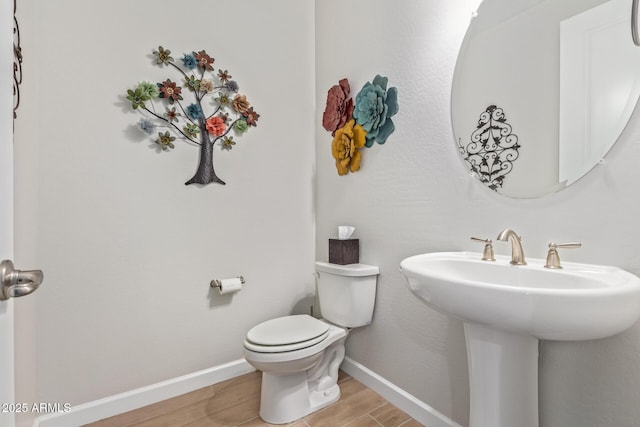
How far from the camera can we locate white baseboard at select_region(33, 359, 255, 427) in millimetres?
1386

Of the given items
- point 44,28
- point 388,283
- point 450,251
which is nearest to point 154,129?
point 44,28

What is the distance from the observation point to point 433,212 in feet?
4.51

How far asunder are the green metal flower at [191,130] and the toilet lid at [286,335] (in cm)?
111

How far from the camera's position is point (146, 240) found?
1.59 m

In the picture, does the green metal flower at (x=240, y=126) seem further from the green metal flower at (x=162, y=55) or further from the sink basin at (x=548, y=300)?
the sink basin at (x=548, y=300)

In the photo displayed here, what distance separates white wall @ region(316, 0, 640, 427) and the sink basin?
147 millimetres

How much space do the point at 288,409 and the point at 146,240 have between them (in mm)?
1116

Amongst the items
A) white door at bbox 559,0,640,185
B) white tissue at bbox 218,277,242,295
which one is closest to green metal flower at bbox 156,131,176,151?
white tissue at bbox 218,277,242,295

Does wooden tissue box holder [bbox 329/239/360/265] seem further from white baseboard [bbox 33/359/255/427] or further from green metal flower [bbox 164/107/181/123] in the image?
green metal flower [bbox 164/107/181/123]

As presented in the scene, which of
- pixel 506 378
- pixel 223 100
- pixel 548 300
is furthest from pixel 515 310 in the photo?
pixel 223 100

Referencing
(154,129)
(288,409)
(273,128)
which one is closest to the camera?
(288,409)

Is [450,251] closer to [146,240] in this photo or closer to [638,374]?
[638,374]

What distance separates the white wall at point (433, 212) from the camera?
0.88 metres

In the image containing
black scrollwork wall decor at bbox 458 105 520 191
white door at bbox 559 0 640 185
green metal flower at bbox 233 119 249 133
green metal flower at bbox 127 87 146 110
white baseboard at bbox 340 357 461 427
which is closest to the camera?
white door at bbox 559 0 640 185
